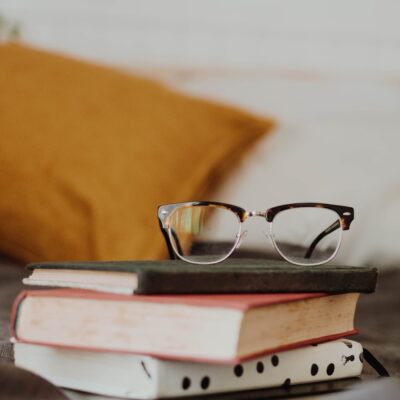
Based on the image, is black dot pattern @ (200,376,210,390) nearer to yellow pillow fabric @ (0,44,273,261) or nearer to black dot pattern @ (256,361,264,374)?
black dot pattern @ (256,361,264,374)

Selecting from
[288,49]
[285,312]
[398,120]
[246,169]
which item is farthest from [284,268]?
[288,49]

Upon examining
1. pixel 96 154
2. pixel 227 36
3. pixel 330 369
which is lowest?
pixel 330 369

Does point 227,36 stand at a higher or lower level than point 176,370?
higher

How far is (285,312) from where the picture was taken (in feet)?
1.68

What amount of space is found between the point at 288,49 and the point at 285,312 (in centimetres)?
150

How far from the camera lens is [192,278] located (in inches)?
19.0

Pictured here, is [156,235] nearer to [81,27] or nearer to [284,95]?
[284,95]

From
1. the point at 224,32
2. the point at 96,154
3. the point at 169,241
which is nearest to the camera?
the point at 169,241

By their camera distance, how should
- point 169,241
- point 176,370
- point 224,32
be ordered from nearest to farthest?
point 176,370
point 169,241
point 224,32

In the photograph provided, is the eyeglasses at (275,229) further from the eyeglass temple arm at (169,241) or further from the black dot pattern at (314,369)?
the black dot pattern at (314,369)

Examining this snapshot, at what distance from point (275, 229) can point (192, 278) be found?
0.65 ft

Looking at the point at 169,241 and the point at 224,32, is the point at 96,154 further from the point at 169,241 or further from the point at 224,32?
the point at 224,32

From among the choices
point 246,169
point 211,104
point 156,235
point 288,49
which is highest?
point 288,49

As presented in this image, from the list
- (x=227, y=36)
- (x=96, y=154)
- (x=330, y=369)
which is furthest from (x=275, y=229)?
(x=227, y=36)
